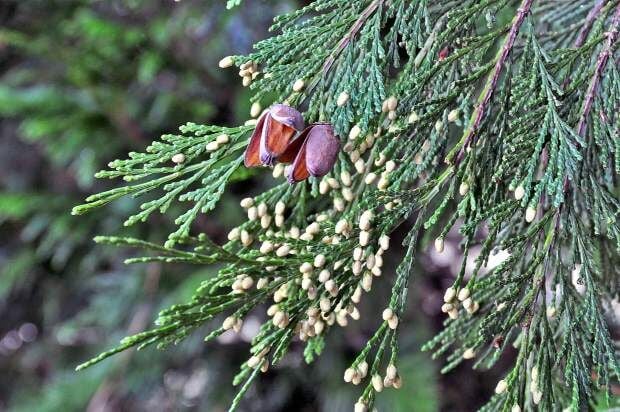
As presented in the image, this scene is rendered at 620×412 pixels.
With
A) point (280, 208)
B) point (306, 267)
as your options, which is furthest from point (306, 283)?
point (280, 208)

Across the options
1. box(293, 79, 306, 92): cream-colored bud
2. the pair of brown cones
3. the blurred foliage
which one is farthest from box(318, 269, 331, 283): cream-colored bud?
the blurred foliage

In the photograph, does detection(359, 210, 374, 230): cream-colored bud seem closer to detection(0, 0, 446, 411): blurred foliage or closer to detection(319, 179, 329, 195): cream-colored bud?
detection(319, 179, 329, 195): cream-colored bud

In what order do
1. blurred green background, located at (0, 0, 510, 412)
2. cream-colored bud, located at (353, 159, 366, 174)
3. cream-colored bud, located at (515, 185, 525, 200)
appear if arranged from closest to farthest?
1. cream-colored bud, located at (515, 185, 525, 200)
2. cream-colored bud, located at (353, 159, 366, 174)
3. blurred green background, located at (0, 0, 510, 412)

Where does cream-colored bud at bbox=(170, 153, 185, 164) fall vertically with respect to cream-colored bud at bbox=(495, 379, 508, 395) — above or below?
above

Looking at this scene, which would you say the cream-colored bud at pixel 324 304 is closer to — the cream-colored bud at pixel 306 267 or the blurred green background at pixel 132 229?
the cream-colored bud at pixel 306 267

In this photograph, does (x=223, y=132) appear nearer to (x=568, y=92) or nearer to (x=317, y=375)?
(x=568, y=92)

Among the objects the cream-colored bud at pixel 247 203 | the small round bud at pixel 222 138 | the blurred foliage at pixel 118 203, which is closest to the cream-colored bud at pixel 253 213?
the cream-colored bud at pixel 247 203

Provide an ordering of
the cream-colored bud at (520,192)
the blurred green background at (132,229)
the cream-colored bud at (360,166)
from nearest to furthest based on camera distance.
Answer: the cream-colored bud at (520,192)
the cream-colored bud at (360,166)
the blurred green background at (132,229)
